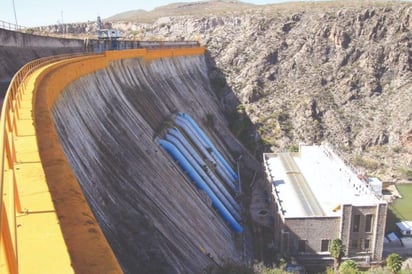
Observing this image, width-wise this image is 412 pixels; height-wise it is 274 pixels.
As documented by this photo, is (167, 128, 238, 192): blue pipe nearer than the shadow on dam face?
No

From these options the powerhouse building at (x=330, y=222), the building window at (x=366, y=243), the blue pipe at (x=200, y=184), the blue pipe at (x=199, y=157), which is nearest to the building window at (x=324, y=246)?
the powerhouse building at (x=330, y=222)

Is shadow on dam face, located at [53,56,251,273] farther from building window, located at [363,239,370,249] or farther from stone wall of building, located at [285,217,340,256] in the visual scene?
building window, located at [363,239,370,249]

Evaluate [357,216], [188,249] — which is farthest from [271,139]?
[188,249]

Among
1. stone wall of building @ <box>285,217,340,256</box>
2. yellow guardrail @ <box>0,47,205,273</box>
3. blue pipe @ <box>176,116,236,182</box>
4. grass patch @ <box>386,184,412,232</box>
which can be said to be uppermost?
yellow guardrail @ <box>0,47,205,273</box>

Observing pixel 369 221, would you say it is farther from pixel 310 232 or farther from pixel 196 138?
pixel 196 138

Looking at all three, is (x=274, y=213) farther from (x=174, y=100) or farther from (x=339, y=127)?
(x=339, y=127)

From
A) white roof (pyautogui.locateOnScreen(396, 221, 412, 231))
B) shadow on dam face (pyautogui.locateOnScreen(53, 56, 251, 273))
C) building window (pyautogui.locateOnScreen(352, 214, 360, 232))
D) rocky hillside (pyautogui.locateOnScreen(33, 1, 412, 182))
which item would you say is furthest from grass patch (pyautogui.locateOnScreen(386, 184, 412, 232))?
shadow on dam face (pyautogui.locateOnScreen(53, 56, 251, 273))
